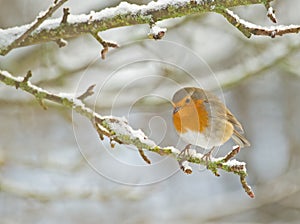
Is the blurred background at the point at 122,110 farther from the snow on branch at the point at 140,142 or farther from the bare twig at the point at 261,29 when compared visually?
the bare twig at the point at 261,29

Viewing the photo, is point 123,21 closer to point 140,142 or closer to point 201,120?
point 140,142

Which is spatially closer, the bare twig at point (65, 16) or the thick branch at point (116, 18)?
the thick branch at point (116, 18)

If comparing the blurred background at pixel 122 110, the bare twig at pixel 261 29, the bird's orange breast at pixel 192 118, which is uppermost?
the blurred background at pixel 122 110

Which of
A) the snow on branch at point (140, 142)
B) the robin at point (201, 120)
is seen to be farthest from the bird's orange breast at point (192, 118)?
the snow on branch at point (140, 142)

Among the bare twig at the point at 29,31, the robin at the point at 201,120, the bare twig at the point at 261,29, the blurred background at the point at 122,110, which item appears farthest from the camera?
the blurred background at the point at 122,110

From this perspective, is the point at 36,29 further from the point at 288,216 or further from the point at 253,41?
the point at 288,216

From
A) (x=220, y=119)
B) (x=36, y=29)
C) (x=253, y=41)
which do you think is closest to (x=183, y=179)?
(x=253, y=41)

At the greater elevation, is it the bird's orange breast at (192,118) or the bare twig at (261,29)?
the bird's orange breast at (192,118)
